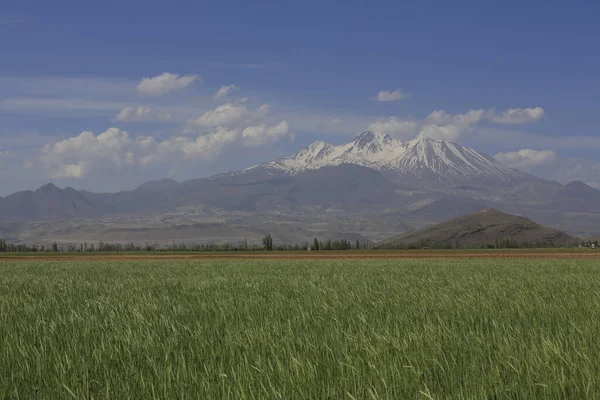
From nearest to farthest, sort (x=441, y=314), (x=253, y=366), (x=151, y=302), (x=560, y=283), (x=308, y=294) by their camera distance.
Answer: (x=253, y=366), (x=441, y=314), (x=151, y=302), (x=308, y=294), (x=560, y=283)

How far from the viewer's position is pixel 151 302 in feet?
55.6

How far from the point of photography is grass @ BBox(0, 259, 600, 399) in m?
8.01

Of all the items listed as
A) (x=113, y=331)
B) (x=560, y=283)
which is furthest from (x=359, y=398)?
(x=560, y=283)

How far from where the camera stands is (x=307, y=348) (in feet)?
32.8

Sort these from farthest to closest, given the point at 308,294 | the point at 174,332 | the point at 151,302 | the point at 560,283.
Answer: the point at 560,283 < the point at 308,294 < the point at 151,302 < the point at 174,332

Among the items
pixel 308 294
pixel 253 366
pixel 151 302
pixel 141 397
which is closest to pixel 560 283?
pixel 308 294

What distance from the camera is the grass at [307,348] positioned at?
8008 millimetres

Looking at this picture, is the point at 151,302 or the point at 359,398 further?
the point at 151,302

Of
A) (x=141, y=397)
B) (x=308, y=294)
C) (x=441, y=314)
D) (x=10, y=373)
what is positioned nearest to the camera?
(x=141, y=397)

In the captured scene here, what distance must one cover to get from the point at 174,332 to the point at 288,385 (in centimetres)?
414

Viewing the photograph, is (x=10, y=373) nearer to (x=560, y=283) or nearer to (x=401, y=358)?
(x=401, y=358)

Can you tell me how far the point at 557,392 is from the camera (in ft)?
24.7

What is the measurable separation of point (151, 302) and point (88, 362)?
7.41 m

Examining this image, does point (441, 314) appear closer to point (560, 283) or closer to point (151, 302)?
point (151, 302)
